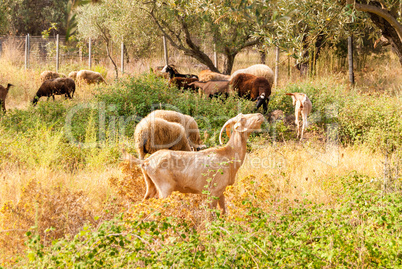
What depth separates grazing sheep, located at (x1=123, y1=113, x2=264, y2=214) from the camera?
459 cm

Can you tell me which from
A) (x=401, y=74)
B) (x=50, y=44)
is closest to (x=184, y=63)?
(x=50, y=44)

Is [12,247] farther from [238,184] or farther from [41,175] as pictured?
[238,184]

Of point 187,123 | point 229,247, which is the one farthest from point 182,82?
point 229,247

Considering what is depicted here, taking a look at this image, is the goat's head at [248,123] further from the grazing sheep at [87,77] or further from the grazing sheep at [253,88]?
the grazing sheep at [87,77]

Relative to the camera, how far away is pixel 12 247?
167 inches

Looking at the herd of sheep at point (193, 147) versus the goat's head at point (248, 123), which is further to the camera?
the goat's head at point (248, 123)

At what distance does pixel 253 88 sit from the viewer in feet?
35.6

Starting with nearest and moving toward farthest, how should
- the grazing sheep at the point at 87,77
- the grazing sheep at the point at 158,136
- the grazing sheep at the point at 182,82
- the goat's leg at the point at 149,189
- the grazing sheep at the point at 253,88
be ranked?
the goat's leg at the point at 149,189 < the grazing sheep at the point at 158,136 < the grazing sheep at the point at 253,88 < the grazing sheep at the point at 182,82 < the grazing sheep at the point at 87,77

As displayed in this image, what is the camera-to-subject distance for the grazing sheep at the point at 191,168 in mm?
4586

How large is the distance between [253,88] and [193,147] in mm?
4387

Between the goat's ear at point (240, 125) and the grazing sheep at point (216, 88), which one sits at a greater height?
the grazing sheep at point (216, 88)

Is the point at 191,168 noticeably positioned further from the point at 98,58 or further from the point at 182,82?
the point at 98,58

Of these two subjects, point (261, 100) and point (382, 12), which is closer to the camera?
point (382, 12)

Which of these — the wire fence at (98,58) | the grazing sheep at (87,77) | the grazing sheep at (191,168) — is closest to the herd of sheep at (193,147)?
the grazing sheep at (191,168)
